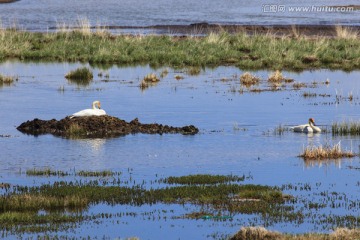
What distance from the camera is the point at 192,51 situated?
143 feet

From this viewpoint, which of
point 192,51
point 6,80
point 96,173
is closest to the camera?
point 96,173

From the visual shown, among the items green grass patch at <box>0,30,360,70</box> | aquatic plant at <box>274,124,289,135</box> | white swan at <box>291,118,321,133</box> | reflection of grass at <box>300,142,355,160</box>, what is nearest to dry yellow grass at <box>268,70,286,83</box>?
green grass patch at <box>0,30,360,70</box>

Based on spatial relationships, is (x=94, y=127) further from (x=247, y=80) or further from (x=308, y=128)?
(x=247, y=80)

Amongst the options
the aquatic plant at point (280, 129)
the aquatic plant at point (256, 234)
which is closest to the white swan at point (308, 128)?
the aquatic plant at point (280, 129)

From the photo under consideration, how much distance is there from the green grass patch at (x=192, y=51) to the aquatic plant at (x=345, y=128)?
15.1 m

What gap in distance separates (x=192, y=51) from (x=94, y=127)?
20.0m

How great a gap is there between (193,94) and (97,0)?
75.5 metres

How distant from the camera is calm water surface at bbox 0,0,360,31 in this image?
7169cm

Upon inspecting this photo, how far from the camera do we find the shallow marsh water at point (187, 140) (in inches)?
585

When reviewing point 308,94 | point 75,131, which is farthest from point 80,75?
point 75,131

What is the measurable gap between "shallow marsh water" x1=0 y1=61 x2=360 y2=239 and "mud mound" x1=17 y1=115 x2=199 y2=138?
1.52 feet

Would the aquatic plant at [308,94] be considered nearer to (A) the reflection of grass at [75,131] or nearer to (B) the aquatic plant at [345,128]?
(B) the aquatic plant at [345,128]

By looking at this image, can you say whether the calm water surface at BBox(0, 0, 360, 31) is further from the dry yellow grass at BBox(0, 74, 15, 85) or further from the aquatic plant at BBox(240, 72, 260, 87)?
the aquatic plant at BBox(240, 72, 260, 87)

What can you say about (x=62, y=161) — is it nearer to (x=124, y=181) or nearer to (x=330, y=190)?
(x=124, y=181)
